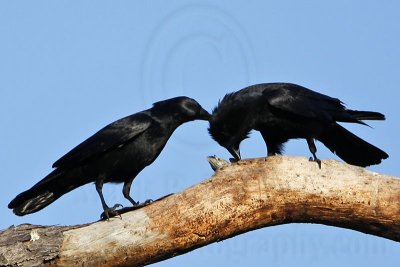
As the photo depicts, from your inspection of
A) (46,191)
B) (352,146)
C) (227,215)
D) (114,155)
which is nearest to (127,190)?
(114,155)

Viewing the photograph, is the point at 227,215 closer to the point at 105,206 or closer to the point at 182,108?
the point at 105,206

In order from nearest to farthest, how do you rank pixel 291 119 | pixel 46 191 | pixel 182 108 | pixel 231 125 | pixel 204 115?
1. pixel 46 191
2. pixel 182 108
3. pixel 204 115
4. pixel 291 119
5. pixel 231 125

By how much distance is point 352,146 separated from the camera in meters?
8.29

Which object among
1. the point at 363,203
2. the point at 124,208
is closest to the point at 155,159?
the point at 124,208

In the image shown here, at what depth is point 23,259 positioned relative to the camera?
5.95 metres

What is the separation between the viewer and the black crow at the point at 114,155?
749 cm

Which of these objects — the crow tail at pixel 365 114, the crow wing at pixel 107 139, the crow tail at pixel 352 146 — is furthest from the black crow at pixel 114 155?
the crow tail at pixel 365 114

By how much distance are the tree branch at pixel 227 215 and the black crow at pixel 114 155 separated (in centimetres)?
130

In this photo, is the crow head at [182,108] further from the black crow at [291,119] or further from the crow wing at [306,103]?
the crow wing at [306,103]

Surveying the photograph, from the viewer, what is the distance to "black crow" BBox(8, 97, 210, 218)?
7488 millimetres

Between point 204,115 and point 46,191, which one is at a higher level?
point 204,115

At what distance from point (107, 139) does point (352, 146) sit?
266 centimetres

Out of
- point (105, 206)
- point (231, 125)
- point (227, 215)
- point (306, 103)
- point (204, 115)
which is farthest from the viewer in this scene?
point (231, 125)

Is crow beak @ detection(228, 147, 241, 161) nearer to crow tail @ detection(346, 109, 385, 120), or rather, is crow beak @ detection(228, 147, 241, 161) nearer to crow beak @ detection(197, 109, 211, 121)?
crow beak @ detection(197, 109, 211, 121)
